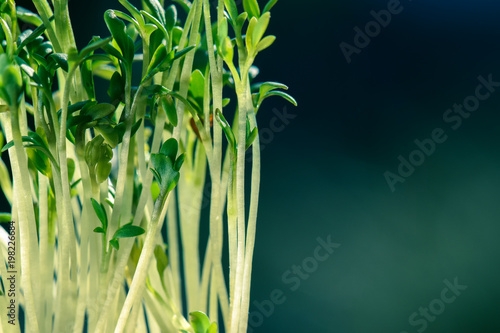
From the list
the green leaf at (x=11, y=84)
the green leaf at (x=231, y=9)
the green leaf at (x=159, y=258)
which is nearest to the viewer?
the green leaf at (x=11, y=84)

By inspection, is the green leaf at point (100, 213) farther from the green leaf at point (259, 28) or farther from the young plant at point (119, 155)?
the green leaf at point (259, 28)

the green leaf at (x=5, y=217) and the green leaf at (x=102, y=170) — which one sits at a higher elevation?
the green leaf at (x=102, y=170)

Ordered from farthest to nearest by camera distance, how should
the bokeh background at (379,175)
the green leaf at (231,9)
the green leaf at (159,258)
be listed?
the bokeh background at (379,175) < the green leaf at (159,258) < the green leaf at (231,9)

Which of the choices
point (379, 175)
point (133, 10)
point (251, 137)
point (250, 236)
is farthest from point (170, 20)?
point (379, 175)

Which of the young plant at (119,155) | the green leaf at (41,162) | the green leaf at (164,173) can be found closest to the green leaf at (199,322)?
the young plant at (119,155)

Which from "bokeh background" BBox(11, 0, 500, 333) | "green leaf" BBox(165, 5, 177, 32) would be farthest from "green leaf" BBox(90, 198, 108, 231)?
"bokeh background" BBox(11, 0, 500, 333)

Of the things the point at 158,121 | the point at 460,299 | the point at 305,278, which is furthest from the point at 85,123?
the point at 460,299
